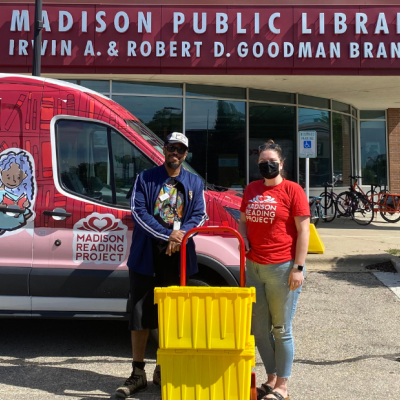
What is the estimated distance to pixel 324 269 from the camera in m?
8.91

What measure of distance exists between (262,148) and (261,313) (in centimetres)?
121

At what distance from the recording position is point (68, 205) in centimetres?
473

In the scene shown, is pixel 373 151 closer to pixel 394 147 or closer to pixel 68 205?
pixel 394 147

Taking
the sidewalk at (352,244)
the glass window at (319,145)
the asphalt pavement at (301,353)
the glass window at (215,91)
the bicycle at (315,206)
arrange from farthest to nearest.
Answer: the glass window at (319,145) < the bicycle at (315,206) < the glass window at (215,91) < the sidewalk at (352,244) < the asphalt pavement at (301,353)

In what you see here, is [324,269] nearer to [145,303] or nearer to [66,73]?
[145,303]

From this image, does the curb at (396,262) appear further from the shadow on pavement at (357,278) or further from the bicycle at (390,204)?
the bicycle at (390,204)

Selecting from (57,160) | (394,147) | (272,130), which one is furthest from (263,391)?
(394,147)

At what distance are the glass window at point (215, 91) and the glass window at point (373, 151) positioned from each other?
20.9 feet

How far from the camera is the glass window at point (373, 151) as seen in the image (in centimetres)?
1816

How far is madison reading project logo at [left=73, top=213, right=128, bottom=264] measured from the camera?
4699 mm

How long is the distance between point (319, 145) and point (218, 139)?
3513 mm

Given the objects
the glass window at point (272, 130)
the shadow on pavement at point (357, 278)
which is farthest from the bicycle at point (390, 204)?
the shadow on pavement at point (357, 278)

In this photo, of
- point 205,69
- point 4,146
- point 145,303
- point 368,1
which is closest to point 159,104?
point 205,69

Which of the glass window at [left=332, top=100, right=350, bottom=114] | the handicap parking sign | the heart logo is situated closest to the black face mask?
the heart logo
